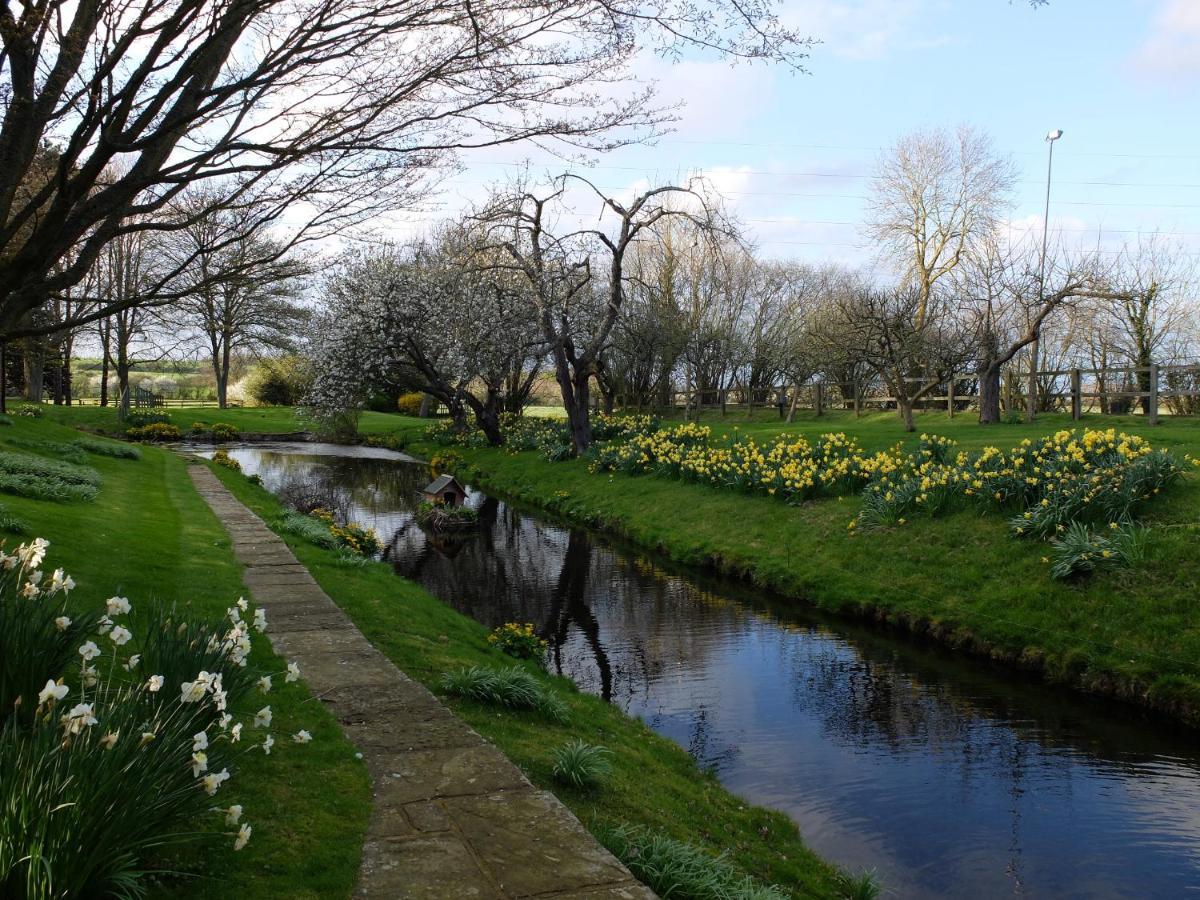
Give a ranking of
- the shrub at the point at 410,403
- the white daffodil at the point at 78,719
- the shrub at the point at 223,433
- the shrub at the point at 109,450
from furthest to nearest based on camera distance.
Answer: the shrub at the point at 410,403 → the shrub at the point at 223,433 → the shrub at the point at 109,450 → the white daffodil at the point at 78,719

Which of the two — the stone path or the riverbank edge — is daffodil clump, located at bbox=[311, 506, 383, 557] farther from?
the stone path

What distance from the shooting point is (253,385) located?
183 ft

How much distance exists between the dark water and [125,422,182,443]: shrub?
91.7 feet

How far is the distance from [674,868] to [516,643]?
496 centimetres

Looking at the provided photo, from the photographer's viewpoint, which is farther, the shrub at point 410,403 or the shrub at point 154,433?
the shrub at point 410,403

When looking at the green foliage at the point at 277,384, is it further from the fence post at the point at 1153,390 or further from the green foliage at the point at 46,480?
the fence post at the point at 1153,390

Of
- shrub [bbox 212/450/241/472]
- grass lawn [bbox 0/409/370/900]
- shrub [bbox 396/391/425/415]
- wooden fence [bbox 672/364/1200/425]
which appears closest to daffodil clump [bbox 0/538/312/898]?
grass lawn [bbox 0/409/370/900]

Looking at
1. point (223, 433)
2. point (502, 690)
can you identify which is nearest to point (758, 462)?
point (502, 690)

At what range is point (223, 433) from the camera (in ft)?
131

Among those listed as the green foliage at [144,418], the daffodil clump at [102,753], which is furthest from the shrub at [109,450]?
the daffodil clump at [102,753]

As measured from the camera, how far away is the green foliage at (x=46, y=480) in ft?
39.8

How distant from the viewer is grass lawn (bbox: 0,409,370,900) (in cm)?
333

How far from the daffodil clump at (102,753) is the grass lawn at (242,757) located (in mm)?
152

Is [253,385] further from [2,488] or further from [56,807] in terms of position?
[56,807]
